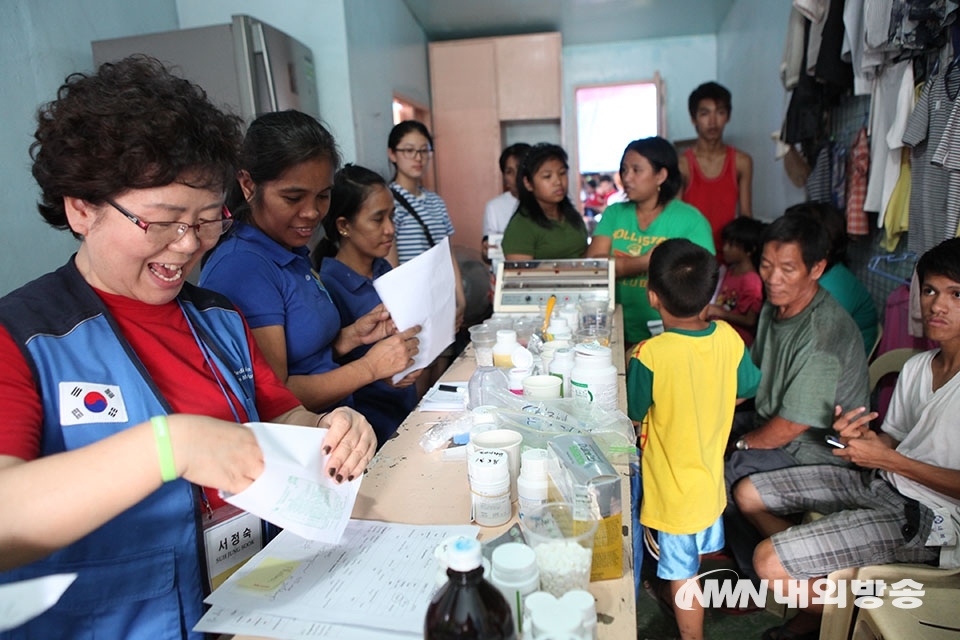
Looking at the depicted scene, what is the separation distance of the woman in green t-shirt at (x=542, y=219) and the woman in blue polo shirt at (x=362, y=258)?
1045 millimetres

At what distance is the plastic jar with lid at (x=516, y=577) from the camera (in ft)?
2.34

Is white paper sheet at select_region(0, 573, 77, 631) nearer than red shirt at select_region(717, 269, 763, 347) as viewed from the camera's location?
Yes

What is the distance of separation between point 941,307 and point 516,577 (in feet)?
5.09

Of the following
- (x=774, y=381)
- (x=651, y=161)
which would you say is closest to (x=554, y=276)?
(x=651, y=161)

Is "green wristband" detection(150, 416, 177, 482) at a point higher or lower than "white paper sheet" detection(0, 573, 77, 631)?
higher

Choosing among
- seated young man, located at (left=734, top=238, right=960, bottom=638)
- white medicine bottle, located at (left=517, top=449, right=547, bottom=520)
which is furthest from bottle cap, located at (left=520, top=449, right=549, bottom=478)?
seated young man, located at (left=734, top=238, right=960, bottom=638)

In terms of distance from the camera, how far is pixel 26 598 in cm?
57

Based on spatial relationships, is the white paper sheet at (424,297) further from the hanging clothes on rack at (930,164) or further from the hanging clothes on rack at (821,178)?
the hanging clothes on rack at (821,178)

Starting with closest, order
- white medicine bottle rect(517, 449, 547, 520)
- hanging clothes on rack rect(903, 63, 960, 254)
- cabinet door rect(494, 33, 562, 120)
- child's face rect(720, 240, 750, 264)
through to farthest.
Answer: white medicine bottle rect(517, 449, 547, 520) → hanging clothes on rack rect(903, 63, 960, 254) → child's face rect(720, 240, 750, 264) → cabinet door rect(494, 33, 562, 120)

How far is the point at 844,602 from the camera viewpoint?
1.56 m

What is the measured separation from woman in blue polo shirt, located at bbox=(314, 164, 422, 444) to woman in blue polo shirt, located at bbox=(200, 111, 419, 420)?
0.33m

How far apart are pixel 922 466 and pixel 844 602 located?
416mm

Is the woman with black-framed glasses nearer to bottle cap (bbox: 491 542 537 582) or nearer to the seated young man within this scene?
bottle cap (bbox: 491 542 537 582)

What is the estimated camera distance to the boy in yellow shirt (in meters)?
1.66
